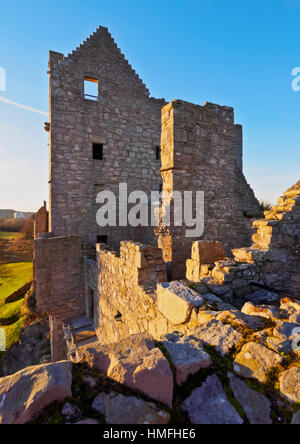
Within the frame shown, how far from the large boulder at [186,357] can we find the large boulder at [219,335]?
0.16m

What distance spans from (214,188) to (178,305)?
496cm

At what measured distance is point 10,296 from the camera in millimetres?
16766

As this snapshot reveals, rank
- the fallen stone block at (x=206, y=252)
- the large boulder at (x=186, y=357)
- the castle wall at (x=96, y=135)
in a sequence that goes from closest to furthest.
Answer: the large boulder at (x=186, y=357) < the fallen stone block at (x=206, y=252) < the castle wall at (x=96, y=135)

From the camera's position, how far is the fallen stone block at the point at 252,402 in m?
1.23

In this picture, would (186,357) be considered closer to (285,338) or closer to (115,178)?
(285,338)

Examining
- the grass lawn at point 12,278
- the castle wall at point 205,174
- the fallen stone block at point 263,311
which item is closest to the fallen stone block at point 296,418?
the fallen stone block at point 263,311

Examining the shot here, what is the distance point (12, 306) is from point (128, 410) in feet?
58.8

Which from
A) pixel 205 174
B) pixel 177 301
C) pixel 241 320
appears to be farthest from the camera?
pixel 205 174

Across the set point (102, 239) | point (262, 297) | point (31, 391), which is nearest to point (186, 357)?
point (31, 391)

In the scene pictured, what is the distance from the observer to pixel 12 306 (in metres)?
15.5

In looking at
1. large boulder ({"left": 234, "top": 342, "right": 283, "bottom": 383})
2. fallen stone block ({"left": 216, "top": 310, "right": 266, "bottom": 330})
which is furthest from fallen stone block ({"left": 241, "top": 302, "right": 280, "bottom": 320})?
large boulder ({"left": 234, "top": 342, "right": 283, "bottom": 383})

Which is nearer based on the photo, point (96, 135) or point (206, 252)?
point (206, 252)

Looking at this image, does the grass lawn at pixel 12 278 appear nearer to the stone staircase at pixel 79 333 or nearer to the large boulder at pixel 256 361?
the stone staircase at pixel 79 333

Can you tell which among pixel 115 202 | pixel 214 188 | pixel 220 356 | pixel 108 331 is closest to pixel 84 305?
pixel 108 331
